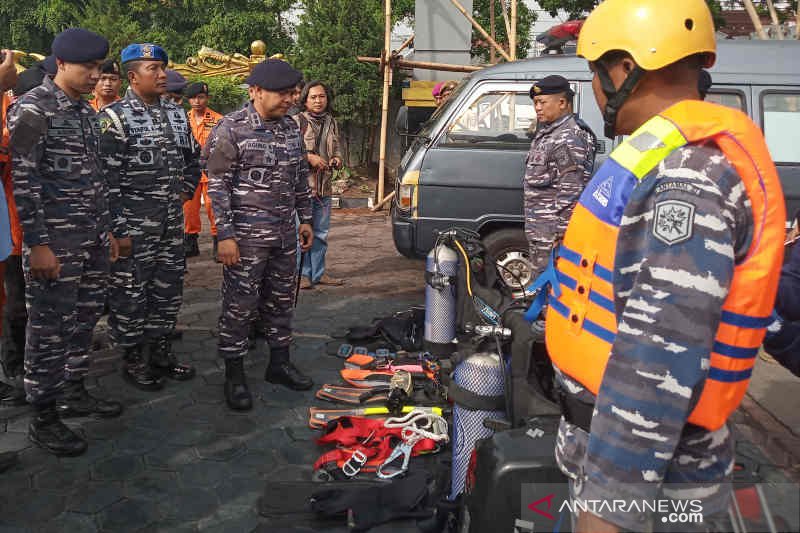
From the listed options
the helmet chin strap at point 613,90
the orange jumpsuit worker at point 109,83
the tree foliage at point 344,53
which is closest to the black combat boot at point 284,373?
the orange jumpsuit worker at point 109,83

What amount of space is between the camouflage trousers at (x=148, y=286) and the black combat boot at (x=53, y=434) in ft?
2.68

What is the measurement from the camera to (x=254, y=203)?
4.07 metres

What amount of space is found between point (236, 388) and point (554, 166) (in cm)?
267

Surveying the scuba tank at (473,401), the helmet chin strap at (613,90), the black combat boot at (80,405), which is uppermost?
the helmet chin strap at (613,90)

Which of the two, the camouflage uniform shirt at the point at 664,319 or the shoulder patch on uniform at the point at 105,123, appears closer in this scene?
the camouflage uniform shirt at the point at 664,319

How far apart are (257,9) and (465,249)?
2319 cm

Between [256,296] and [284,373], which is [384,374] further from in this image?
[256,296]

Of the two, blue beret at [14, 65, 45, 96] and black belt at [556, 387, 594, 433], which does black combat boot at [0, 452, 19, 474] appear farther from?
black belt at [556, 387, 594, 433]

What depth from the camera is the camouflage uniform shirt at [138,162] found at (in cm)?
407

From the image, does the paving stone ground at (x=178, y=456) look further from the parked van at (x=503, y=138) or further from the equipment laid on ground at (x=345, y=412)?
the parked van at (x=503, y=138)

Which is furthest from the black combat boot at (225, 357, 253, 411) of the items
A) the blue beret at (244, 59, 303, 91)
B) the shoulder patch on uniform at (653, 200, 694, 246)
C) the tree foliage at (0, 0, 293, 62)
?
the tree foliage at (0, 0, 293, 62)

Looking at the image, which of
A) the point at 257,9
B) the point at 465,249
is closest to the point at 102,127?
the point at 465,249

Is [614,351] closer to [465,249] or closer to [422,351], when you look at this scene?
[465,249]

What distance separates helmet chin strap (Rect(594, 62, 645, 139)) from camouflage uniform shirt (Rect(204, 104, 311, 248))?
114 inches
